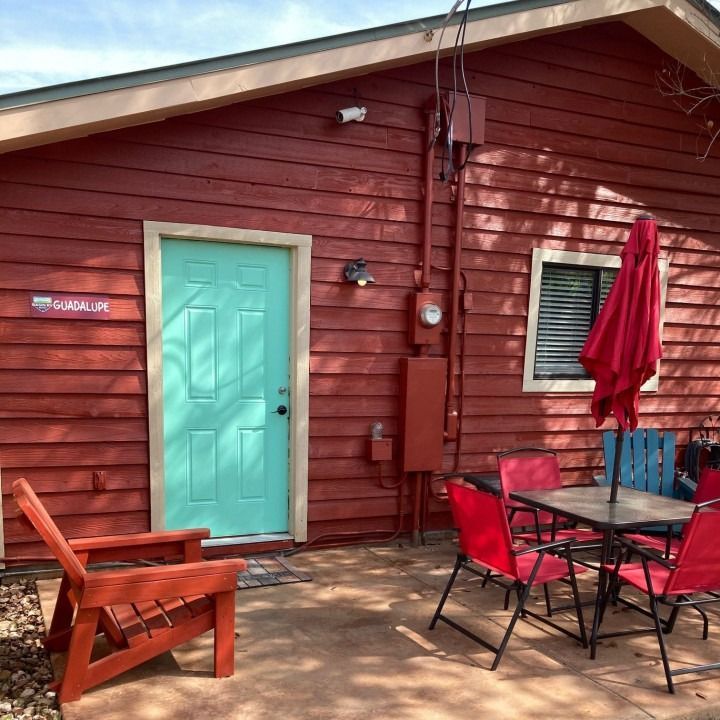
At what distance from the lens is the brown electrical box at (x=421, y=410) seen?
4645 millimetres

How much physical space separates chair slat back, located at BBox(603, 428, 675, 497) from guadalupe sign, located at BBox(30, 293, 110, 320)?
3.91 meters

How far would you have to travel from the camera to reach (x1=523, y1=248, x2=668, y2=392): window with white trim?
202 inches

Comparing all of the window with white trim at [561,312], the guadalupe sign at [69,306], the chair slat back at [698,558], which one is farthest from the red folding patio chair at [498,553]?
the guadalupe sign at [69,306]

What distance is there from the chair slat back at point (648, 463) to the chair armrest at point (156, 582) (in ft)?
11.2

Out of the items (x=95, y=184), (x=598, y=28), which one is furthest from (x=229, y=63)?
(x=598, y=28)

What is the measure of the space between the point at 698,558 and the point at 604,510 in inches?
22.4

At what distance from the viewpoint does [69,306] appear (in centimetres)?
386

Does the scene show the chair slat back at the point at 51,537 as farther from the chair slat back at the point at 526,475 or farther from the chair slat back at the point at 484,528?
the chair slat back at the point at 526,475

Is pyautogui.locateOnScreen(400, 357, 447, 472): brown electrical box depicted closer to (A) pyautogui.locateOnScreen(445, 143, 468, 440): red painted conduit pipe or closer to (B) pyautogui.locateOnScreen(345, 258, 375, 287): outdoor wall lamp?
(A) pyautogui.locateOnScreen(445, 143, 468, 440): red painted conduit pipe

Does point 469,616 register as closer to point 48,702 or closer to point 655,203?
point 48,702

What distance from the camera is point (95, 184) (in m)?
3.86

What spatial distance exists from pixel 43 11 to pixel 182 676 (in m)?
14.1

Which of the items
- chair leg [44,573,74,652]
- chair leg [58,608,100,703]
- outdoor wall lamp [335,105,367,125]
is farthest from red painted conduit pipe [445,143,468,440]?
chair leg [58,608,100,703]

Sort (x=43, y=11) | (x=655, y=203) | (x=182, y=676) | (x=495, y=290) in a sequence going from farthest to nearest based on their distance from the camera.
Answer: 1. (x=43, y=11)
2. (x=655, y=203)
3. (x=495, y=290)
4. (x=182, y=676)
